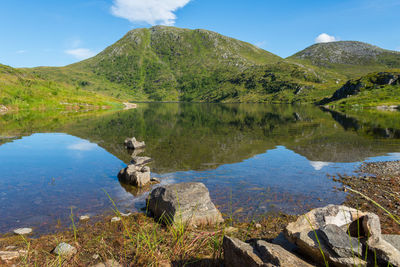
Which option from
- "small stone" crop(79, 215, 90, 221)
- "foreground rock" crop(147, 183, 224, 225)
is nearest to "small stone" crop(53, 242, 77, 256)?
"small stone" crop(79, 215, 90, 221)

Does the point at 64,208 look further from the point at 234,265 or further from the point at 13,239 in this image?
the point at 234,265

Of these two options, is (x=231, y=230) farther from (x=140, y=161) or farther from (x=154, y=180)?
(x=140, y=161)

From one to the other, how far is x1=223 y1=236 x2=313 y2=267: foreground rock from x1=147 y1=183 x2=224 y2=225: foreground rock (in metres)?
3.99

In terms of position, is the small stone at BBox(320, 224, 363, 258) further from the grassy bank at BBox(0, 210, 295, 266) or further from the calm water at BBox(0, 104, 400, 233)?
the calm water at BBox(0, 104, 400, 233)

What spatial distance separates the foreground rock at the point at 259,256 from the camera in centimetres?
568

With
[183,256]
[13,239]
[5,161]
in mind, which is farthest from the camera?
[5,161]

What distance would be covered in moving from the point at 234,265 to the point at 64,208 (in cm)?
1176

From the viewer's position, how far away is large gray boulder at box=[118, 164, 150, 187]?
17453 mm

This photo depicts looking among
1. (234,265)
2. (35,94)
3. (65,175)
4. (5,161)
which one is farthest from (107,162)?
(35,94)

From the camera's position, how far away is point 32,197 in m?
15.2

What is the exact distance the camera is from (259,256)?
6039mm

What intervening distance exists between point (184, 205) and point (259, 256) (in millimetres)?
5951

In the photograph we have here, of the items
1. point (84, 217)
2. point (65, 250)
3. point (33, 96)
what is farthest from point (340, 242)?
point (33, 96)

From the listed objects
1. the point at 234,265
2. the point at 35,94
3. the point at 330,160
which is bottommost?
the point at 330,160
